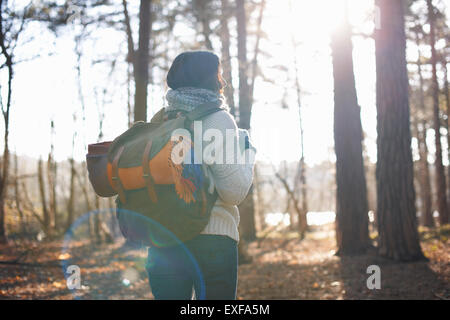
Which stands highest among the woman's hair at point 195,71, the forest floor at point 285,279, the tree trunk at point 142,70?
the tree trunk at point 142,70

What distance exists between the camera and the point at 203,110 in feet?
6.60

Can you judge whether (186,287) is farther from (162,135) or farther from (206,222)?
(162,135)

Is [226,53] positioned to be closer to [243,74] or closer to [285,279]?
[243,74]

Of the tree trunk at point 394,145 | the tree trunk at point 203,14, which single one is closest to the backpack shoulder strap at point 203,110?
the tree trunk at point 394,145

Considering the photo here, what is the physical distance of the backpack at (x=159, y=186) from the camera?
75.2 inches

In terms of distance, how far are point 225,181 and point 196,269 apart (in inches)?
17.9

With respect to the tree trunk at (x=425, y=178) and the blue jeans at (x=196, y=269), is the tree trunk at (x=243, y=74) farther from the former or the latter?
the tree trunk at (x=425, y=178)

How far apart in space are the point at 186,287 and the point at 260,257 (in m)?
9.22

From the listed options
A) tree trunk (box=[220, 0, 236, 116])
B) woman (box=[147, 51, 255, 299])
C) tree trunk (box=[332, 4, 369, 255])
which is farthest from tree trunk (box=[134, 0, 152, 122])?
woman (box=[147, 51, 255, 299])

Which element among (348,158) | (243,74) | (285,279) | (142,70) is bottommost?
(285,279)

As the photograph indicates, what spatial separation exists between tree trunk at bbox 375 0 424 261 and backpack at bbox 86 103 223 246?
581cm

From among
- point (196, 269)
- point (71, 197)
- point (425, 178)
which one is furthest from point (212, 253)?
point (71, 197)

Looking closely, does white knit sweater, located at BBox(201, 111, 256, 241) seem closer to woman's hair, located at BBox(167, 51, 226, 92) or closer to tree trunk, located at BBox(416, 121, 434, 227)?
woman's hair, located at BBox(167, 51, 226, 92)

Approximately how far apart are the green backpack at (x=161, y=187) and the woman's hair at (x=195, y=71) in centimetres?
22
